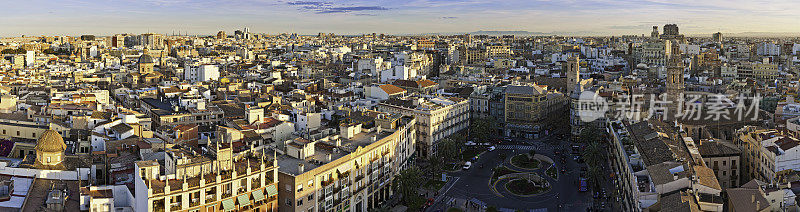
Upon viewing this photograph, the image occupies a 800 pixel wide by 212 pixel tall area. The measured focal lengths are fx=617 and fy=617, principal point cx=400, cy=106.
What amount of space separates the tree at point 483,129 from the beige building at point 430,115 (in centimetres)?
201

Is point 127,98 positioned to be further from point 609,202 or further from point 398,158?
point 609,202

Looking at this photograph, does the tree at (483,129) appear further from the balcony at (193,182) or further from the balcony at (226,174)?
the balcony at (193,182)

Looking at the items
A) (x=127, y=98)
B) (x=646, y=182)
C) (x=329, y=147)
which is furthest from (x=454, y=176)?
(x=127, y=98)

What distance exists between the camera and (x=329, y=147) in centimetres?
4516

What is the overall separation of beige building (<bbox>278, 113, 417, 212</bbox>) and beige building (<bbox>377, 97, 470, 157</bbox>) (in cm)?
856

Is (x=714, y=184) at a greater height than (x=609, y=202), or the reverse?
(x=714, y=184)

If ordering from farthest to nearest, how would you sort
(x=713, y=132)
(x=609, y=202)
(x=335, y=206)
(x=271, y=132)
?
(x=713, y=132) < (x=271, y=132) < (x=609, y=202) < (x=335, y=206)

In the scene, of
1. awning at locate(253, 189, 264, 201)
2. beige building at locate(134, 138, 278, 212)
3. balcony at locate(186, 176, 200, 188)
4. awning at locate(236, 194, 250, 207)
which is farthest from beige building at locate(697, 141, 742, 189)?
balcony at locate(186, 176, 200, 188)

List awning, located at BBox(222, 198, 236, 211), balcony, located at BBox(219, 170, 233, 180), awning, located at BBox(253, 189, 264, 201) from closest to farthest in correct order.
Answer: awning, located at BBox(222, 198, 236, 211) < balcony, located at BBox(219, 170, 233, 180) < awning, located at BBox(253, 189, 264, 201)

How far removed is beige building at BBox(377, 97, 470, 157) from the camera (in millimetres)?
63125

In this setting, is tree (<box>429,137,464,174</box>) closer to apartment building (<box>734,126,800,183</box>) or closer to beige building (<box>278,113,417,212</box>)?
beige building (<box>278,113,417,212</box>)

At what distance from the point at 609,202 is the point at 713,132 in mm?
20473

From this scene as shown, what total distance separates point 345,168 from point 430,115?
829 inches

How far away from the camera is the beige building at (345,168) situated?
1548 inches
